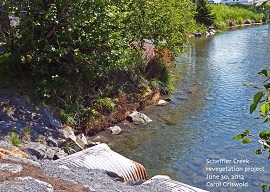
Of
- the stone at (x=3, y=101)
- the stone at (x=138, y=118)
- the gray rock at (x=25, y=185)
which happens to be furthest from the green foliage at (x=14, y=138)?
the stone at (x=138, y=118)

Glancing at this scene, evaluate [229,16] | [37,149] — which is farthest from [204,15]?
[37,149]

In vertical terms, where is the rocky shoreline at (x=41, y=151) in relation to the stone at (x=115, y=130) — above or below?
above

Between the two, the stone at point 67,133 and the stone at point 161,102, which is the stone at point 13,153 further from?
the stone at point 161,102

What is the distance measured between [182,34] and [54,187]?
1332cm

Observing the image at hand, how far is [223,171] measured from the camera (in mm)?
10703

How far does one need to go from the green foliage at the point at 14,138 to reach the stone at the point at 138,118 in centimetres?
515

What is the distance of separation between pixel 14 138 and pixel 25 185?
4235 mm

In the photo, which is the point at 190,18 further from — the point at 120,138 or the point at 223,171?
the point at 223,171

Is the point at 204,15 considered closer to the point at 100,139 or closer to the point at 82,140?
the point at 100,139

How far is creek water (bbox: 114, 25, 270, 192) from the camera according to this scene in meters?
10.5

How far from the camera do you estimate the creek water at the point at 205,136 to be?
10523 millimetres

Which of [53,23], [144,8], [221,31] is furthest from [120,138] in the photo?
[221,31]

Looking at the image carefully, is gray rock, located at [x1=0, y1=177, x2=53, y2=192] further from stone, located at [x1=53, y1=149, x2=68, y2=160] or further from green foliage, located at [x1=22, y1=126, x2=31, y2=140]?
green foliage, located at [x1=22, y1=126, x2=31, y2=140]

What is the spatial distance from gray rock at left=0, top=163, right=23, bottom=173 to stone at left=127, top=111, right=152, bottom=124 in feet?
25.5
